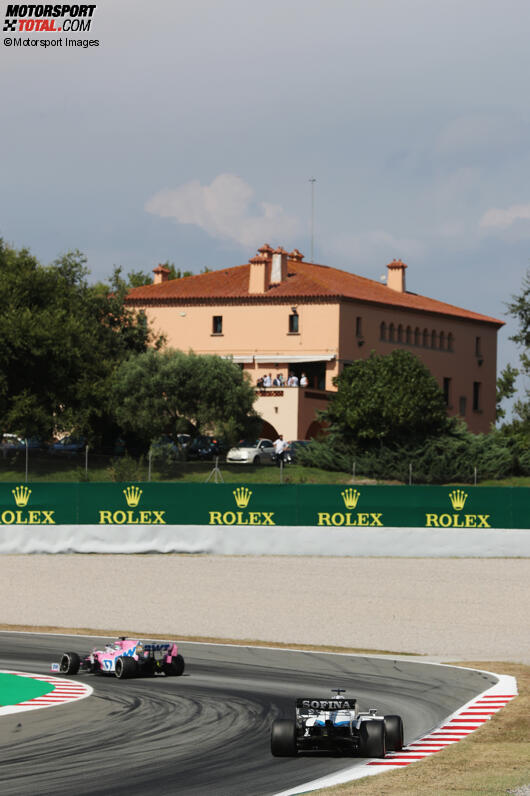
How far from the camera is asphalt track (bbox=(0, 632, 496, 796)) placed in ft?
40.1

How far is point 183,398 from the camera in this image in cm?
7344

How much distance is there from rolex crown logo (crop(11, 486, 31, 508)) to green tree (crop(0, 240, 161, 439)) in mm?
25218

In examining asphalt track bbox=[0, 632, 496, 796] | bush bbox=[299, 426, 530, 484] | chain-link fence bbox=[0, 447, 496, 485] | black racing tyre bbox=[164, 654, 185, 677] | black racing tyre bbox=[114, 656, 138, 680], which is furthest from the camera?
bush bbox=[299, 426, 530, 484]

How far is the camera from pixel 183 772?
12539mm

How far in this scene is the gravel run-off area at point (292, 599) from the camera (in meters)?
27.9

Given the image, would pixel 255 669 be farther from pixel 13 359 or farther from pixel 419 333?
pixel 419 333

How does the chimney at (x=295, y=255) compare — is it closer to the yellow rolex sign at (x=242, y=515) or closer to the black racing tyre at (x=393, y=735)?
the yellow rolex sign at (x=242, y=515)

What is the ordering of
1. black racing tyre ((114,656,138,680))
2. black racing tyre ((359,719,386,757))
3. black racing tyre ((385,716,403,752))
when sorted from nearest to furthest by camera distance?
black racing tyre ((359,719,386,757)) → black racing tyre ((385,716,403,752)) → black racing tyre ((114,656,138,680))

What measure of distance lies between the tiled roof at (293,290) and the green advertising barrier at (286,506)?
55587 mm

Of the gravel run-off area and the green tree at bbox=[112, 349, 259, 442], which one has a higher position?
the green tree at bbox=[112, 349, 259, 442]

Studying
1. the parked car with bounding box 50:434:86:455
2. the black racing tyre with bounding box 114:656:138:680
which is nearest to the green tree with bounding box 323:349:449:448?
the parked car with bounding box 50:434:86:455

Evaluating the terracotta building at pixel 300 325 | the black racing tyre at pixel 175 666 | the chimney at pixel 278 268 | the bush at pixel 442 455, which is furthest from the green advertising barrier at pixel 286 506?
the chimney at pixel 278 268

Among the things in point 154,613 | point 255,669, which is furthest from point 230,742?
point 154,613

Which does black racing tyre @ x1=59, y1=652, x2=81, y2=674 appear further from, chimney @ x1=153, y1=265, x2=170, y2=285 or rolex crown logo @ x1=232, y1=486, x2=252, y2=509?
chimney @ x1=153, y1=265, x2=170, y2=285
